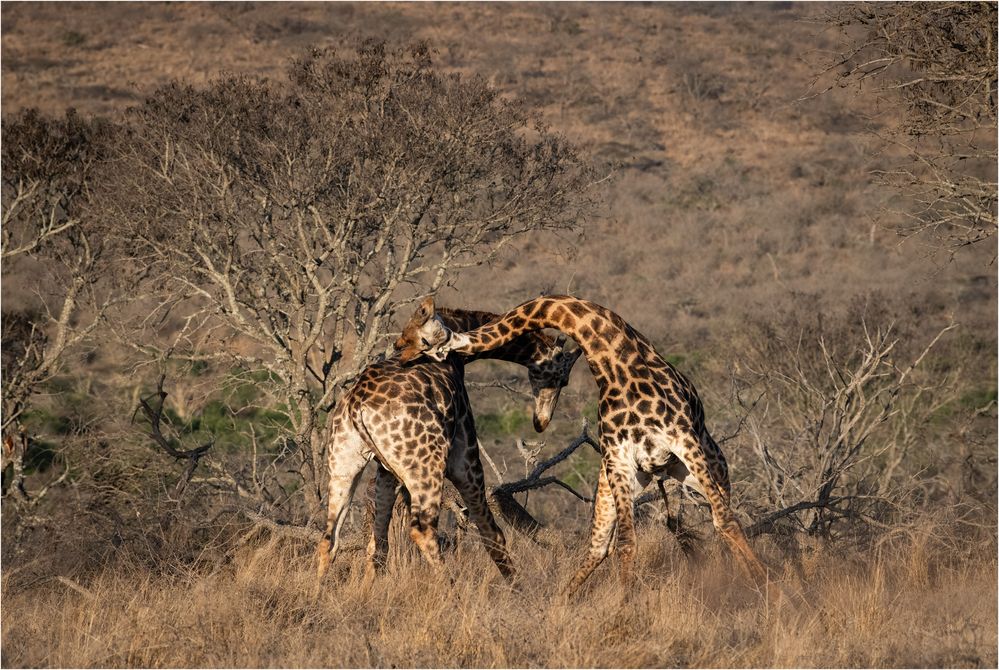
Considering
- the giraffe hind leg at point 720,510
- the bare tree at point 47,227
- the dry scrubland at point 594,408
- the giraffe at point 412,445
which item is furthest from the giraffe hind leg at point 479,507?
the bare tree at point 47,227

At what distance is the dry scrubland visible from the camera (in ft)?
20.9

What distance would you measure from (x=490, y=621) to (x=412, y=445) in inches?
63.7

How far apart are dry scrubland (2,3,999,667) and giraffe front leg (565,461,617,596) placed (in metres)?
0.17

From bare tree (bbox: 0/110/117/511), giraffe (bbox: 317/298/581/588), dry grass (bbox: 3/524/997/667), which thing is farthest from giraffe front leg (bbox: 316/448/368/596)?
bare tree (bbox: 0/110/117/511)

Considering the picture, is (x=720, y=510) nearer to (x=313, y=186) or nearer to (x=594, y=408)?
(x=313, y=186)

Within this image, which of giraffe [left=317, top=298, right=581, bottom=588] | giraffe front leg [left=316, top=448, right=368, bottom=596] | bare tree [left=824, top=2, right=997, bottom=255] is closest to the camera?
giraffe [left=317, top=298, right=581, bottom=588]

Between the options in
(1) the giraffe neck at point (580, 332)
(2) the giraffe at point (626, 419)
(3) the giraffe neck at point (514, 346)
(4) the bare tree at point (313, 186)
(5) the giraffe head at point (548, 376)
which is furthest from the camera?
(4) the bare tree at point (313, 186)

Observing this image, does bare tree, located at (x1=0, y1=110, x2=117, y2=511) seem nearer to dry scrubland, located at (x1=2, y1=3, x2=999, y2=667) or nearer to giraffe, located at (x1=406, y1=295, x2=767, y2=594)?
dry scrubland, located at (x1=2, y1=3, x2=999, y2=667)

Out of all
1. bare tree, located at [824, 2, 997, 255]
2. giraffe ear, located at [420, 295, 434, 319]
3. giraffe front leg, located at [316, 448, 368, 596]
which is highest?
bare tree, located at [824, 2, 997, 255]

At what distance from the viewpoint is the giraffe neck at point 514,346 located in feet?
27.1

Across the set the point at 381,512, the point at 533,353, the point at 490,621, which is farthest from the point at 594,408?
the point at 490,621

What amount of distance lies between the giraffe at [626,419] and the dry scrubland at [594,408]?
42 cm

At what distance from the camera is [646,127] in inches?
1813

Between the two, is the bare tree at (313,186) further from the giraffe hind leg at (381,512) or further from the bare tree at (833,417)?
the bare tree at (833,417)
